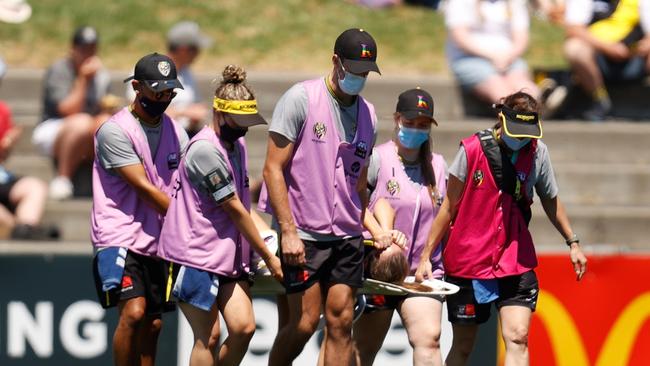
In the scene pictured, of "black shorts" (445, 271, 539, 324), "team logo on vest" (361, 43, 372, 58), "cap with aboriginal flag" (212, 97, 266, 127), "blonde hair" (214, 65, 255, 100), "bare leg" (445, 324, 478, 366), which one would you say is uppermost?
"team logo on vest" (361, 43, 372, 58)

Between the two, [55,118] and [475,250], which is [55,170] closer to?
[55,118]

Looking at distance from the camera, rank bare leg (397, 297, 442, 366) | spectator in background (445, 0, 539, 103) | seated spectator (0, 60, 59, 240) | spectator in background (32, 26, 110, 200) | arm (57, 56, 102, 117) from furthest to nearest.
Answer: spectator in background (445, 0, 539, 103), arm (57, 56, 102, 117), spectator in background (32, 26, 110, 200), seated spectator (0, 60, 59, 240), bare leg (397, 297, 442, 366)

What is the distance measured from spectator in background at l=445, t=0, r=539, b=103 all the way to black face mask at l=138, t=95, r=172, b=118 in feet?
15.8

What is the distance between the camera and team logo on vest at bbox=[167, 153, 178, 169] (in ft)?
27.0

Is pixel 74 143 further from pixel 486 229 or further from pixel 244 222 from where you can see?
pixel 486 229

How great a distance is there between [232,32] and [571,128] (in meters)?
4.21

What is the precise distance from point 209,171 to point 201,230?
1.16ft

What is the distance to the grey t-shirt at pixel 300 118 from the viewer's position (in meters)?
7.93

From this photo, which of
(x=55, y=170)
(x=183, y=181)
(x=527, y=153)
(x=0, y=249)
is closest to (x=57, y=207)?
(x=55, y=170)

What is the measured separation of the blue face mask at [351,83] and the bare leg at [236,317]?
3.99 feet

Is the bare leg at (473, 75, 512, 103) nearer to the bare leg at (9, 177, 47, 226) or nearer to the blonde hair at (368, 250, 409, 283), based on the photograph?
the bare leg at (9, 177, 47, 226)

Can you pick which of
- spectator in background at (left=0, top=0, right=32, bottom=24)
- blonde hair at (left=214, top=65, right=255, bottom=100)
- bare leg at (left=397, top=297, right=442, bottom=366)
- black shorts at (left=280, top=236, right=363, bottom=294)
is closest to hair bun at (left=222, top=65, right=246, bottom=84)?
blonde hair at (left=214, top=65, right=255, bottom=100)

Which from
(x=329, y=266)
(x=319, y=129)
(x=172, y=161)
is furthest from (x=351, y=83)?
(x=172, y=161)

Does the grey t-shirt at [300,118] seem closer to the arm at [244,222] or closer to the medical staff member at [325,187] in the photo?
the medical staff member at [325,187]
